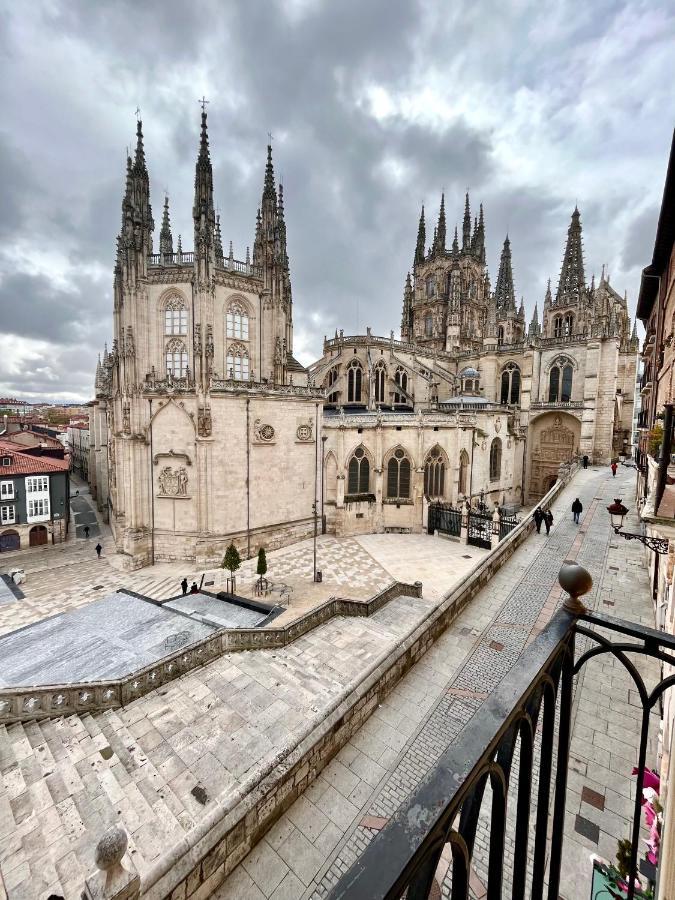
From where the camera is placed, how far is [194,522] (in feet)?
72.6

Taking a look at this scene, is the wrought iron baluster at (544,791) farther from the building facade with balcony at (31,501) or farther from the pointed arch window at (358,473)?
the building facade with balcony at (31,501)

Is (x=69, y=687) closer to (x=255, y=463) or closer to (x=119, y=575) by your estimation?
(x=119, y=575)

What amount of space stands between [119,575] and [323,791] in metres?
19.3

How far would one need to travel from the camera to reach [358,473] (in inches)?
1081

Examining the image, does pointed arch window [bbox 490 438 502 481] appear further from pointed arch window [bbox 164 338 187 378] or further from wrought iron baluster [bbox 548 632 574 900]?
wrought iron baluster [bbox 548 632 574 900]

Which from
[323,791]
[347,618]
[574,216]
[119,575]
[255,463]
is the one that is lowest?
[119,575]

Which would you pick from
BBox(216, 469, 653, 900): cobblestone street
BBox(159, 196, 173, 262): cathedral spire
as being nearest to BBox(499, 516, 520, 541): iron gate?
BBox(216, 469, 653, 900): cobblestone street

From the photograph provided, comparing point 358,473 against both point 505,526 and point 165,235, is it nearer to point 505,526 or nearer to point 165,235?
point 505,526

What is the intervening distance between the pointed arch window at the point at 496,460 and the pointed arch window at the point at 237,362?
65.8ft

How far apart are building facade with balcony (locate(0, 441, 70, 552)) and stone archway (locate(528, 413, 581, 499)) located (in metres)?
39.6

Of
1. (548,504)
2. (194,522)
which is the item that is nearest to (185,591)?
(194,522)

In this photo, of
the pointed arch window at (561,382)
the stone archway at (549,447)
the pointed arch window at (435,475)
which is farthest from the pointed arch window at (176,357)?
the pointed arch window at (561,382)

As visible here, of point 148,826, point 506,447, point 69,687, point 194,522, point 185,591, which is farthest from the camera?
point 506,447

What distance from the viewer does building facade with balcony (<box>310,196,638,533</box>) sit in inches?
1073
